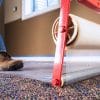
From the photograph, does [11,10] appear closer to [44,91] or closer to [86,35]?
[86,35]

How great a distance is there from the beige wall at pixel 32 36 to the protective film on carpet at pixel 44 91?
193cm

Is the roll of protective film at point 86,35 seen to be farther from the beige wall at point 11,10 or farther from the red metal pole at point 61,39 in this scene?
the beige wall at point 11,10

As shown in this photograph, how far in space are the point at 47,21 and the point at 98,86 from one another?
7.04 ft

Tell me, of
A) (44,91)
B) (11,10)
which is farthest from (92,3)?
(11,10)

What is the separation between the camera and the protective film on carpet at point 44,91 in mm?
534

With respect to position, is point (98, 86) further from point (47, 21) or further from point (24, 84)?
point (47, 21)

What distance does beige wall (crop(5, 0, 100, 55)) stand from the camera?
274 centimetres

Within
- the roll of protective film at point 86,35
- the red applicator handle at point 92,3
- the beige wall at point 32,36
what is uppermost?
the red applicator handle at point 92,3

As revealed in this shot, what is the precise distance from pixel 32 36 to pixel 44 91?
2.63 meters

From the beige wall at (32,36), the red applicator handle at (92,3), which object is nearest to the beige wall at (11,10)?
the beige wall at (32,36)

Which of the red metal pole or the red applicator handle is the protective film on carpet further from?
the red applicator handle

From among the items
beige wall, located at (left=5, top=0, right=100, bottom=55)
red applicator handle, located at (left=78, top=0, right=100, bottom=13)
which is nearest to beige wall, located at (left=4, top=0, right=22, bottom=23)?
beige wall, located at (left=5, top=0, right=100, bottom=55)

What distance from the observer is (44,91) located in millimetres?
583

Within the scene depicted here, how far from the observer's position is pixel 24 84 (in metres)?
0.65
